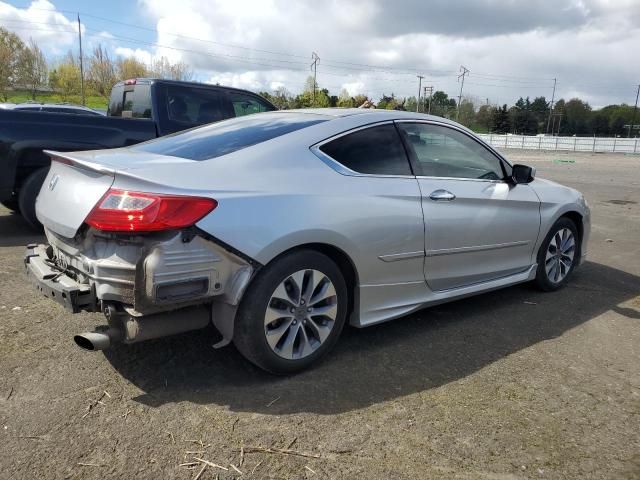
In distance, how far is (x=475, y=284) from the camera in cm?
429

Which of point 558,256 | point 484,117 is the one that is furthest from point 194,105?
point 484,117

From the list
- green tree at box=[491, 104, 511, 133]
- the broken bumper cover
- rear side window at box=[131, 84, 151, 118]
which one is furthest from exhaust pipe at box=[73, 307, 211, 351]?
green tree at box=[491, 104, 511, 133]

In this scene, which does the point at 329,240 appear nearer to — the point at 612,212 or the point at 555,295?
the point at 555,295

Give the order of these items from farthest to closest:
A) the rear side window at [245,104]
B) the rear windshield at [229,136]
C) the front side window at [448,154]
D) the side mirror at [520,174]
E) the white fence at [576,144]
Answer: the white fence at [576,144]
the rear side window at [245,104]
the side mirror at [520,174]
the front side window at [448,154]
the rear windshield at [229,136]

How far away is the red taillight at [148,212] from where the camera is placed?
8.77 feet

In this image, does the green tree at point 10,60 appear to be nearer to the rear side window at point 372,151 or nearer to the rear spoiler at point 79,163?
the rear spoiler at point 79,163

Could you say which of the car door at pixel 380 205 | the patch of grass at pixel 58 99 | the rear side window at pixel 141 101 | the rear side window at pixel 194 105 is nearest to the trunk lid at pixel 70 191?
the car door at pixel 380 205

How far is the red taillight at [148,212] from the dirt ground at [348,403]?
3.25 feet

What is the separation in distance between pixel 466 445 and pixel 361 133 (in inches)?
81.2

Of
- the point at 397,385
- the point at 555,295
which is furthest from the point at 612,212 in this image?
the point at 397,385

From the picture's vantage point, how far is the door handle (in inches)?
150

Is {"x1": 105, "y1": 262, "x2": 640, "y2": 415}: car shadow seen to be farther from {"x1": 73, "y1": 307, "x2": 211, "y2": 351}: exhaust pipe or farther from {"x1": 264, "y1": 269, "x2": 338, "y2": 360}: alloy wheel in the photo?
{"x1": 73, "y1": 307, "x2": 211, "y2": 351}: exhaust pipe

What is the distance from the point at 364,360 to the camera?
3.51 meters

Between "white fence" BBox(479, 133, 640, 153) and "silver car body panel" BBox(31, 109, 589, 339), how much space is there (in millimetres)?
42443
